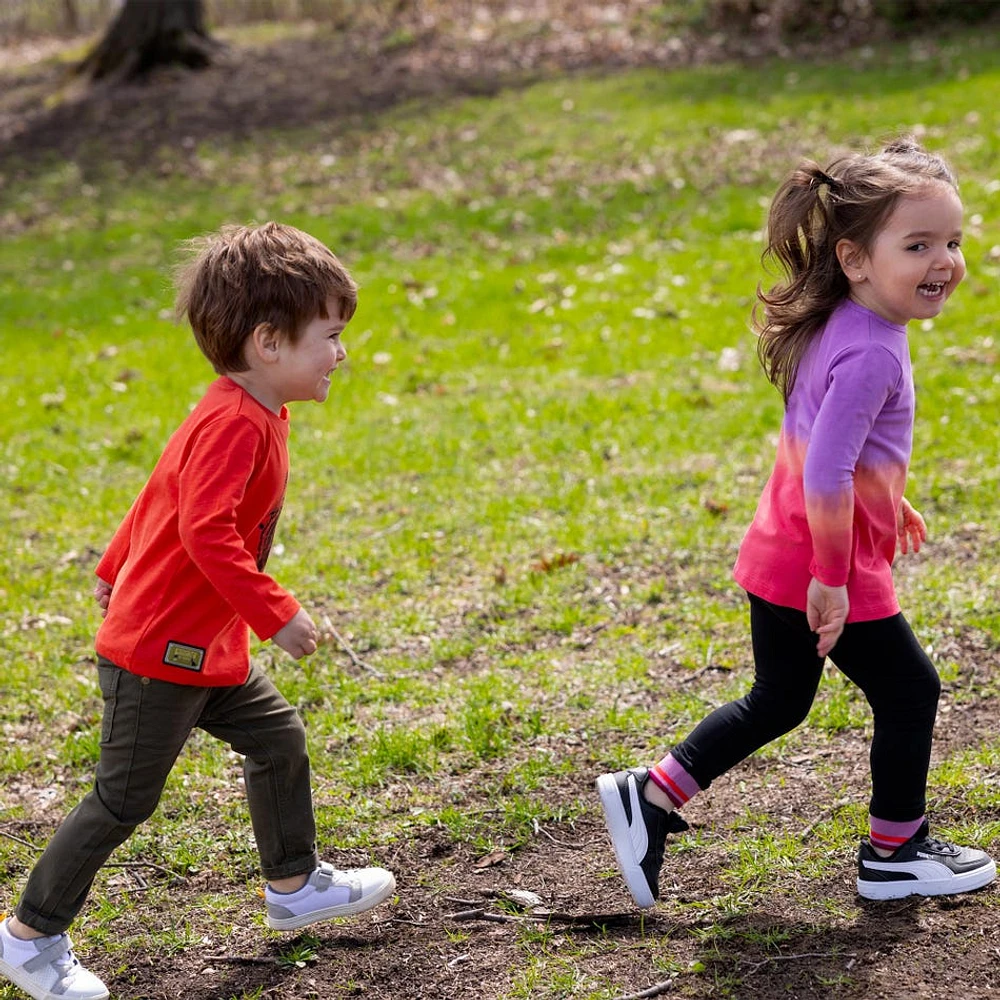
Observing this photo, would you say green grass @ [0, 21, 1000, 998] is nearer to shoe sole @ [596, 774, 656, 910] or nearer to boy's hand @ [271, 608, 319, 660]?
shoe sole @ [596, 774, 656, 910]

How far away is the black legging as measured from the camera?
114 inches

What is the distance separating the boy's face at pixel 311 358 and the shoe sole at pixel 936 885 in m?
1.78

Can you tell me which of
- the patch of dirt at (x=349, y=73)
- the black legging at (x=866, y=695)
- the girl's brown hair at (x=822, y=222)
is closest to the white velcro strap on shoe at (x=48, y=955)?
the black legging at (x=866, y=695)

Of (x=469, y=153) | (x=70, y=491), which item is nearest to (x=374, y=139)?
(x=469, y=153)

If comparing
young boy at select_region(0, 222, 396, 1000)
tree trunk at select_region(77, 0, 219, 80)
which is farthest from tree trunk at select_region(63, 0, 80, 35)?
young boy at select_region(0, 222, 396, 1000)

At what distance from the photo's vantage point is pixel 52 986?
117 inches

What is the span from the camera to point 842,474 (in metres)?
2.68

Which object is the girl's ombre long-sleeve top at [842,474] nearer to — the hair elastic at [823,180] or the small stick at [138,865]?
the hair elastic at [823,180]

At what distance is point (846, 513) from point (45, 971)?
6.93 feet

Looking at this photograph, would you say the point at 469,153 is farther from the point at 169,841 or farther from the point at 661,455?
the point at 169,841

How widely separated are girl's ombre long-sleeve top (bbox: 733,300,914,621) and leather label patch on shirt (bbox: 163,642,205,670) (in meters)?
1.25

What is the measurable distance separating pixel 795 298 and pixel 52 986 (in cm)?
234

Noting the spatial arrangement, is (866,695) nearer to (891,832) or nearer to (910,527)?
(891,832)

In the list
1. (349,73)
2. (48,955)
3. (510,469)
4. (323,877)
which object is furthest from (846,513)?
(349,73)
